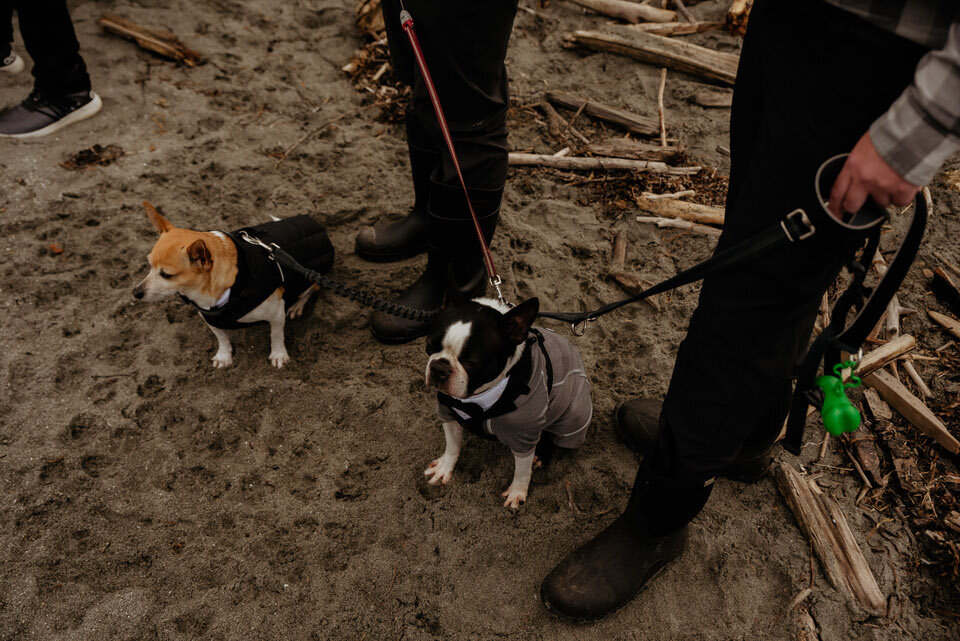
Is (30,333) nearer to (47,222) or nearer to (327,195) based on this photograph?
(47,222)

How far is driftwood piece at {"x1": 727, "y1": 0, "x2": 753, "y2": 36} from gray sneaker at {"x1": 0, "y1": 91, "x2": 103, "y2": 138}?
19.0 feet

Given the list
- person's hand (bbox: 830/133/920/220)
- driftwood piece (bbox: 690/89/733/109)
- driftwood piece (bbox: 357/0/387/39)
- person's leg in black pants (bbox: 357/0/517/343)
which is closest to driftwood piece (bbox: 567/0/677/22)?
driftwood piece (bbox: 690/89/733/109)

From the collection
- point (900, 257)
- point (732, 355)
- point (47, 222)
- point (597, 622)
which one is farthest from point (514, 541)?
point (47, 222)

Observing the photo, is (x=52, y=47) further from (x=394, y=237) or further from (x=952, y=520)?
(x=952, y=520)

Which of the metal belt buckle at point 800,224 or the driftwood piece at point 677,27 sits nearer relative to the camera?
the metal belt buckle at point 800,224

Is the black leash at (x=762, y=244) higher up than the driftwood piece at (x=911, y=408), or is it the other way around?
the black leash at (x=762, y=244)

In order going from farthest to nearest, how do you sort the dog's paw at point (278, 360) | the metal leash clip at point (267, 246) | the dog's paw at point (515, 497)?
the dog's paw at point (278, 360)
the metal leash clip at point (267, 246)
the dog's paw at point (515, 497)

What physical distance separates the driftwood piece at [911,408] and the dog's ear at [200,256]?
357cm

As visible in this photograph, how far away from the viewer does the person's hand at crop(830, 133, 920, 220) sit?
1.07 m

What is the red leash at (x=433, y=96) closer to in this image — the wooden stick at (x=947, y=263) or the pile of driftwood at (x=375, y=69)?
the pile of driftwood at (x=375, y=69)

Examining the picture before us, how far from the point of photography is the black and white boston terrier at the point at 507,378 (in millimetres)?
1934

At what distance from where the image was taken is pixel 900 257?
128cm

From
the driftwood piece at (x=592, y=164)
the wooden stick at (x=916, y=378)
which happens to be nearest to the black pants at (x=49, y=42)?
the driftwood piece at (x=592, y=164)

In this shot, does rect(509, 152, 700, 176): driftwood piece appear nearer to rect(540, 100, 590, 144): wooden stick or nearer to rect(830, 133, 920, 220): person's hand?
rect(540, 100, 590, 144): wooden stick
